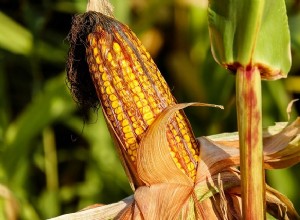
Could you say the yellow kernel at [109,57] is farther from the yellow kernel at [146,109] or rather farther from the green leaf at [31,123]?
the green leaf at [31,123]

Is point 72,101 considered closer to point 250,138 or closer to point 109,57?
point 109,57

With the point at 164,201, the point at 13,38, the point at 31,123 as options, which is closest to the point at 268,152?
the point at 164,201

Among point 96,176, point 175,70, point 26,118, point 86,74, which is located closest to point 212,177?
point 86,74

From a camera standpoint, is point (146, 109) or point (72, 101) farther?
point (72, 101)

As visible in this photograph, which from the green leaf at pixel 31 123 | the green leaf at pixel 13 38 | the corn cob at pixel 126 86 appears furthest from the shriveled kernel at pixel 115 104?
the green leaf at pixel 13 38


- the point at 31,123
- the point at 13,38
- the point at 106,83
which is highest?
the point at 106,83

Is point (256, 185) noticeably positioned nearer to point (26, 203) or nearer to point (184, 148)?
point (184, 148)
